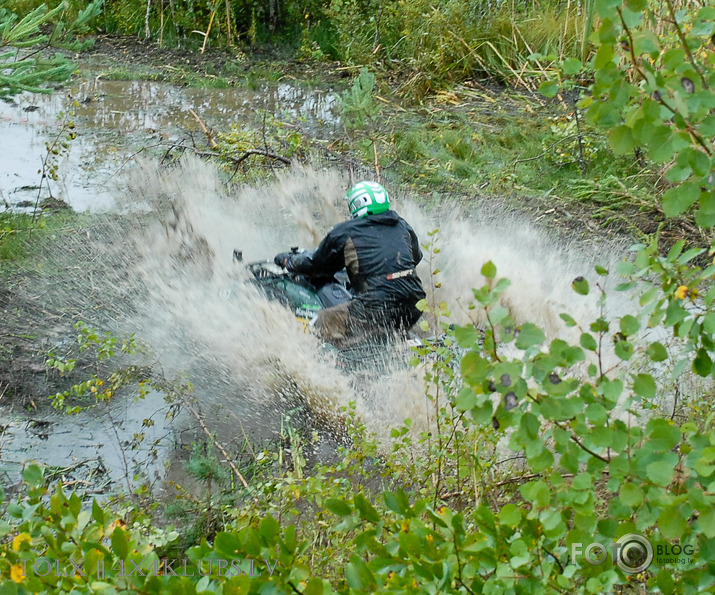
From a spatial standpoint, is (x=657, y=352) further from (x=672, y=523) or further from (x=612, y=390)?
(x=672, y=523)

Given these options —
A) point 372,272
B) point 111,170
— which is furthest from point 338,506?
point 111,170

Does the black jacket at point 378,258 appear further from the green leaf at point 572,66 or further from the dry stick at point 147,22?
the dry stick at point 147,22

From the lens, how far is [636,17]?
196 cm

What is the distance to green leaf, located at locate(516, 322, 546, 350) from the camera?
76.5 inches

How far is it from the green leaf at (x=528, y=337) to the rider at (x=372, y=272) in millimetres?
4082

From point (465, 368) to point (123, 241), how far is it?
6576mm

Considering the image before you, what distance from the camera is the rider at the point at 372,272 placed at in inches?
240

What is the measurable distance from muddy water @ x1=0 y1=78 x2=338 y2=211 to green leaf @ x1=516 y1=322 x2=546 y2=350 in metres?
7.88

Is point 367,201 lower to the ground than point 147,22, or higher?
higher

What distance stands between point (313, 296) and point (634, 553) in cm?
441

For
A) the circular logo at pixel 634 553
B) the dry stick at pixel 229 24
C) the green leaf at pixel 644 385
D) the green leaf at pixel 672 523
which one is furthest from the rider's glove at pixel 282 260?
the dry stick at pixel 229 24

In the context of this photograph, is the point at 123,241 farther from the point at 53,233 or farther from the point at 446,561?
the point at 446,561

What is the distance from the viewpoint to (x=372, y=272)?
613 cm

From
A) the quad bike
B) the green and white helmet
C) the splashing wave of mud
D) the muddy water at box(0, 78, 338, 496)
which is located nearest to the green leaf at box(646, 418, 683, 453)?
the splashing wave of mud
